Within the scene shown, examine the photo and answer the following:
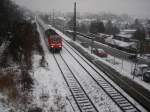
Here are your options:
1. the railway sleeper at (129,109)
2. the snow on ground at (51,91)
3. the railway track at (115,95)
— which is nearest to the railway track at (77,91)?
the snow on ground at (51,91)

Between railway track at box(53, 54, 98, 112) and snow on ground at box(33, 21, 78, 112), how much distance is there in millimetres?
423

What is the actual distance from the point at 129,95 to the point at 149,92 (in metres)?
2.01

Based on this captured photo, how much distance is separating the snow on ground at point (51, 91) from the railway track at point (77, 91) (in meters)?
0.42

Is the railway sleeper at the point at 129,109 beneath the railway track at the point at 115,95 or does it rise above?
beneath

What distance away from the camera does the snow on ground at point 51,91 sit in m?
12.9

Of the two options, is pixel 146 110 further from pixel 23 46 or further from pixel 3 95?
pixel 23 46

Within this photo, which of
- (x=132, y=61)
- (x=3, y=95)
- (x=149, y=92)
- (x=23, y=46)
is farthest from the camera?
(x=132, y=61)

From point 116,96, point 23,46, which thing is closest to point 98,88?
point 116,96

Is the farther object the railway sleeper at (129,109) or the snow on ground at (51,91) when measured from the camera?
the snow on ground at (51,91)

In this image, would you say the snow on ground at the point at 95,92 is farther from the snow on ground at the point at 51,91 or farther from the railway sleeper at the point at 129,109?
the snow on ground at the point at 51,91

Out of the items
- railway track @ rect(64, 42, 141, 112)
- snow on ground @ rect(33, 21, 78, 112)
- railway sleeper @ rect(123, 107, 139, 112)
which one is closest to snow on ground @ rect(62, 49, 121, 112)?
railway track @ rect(64, 42, 141, 112)

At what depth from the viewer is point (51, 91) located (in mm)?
15391

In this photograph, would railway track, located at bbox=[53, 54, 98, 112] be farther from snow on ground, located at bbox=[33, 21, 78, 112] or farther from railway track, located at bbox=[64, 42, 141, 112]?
railway track, located at bbox=[64, 42, 141, 112]

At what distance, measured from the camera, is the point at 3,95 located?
1419 cm
